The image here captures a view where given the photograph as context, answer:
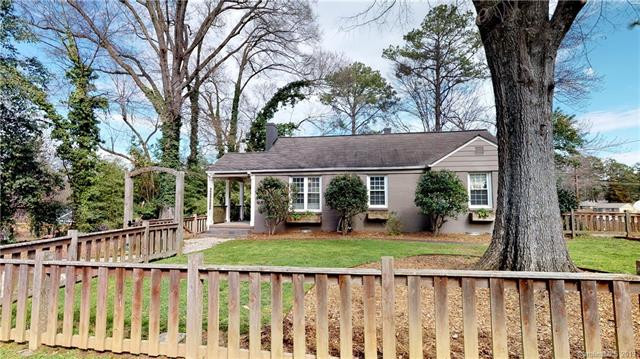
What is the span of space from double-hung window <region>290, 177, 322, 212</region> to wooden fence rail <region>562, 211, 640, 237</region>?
1000cm

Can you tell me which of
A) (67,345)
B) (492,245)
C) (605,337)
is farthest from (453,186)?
(67,345)

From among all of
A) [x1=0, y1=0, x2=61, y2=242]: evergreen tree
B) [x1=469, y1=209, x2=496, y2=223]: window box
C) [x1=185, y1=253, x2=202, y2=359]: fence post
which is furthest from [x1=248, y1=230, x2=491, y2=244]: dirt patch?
[x1=185, y1=253, x2=202, y2=359]: fence post

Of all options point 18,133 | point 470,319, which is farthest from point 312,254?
point 18,133

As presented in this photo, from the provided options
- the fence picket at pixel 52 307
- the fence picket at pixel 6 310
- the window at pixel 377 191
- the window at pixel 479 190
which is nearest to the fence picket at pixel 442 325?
the fence picket at pixel 52 307

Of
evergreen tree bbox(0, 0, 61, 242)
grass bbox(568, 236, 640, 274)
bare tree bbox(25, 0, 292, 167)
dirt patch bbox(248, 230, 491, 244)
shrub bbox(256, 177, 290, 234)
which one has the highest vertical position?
bare tree bbox(25, 0, 292, 167)

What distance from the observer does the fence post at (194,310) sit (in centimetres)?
275

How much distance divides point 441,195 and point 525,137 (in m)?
7.86

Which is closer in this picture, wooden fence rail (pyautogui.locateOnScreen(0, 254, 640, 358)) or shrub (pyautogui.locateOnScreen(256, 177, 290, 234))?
wooden fence rail (pyautogui.locateOnScreen(0, 254, 640, 358))

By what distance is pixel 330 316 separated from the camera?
3752 millimetres

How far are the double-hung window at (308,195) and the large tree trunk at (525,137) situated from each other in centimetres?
1000

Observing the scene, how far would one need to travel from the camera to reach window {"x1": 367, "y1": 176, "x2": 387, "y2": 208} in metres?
14.0

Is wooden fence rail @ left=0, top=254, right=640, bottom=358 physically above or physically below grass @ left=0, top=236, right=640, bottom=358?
above

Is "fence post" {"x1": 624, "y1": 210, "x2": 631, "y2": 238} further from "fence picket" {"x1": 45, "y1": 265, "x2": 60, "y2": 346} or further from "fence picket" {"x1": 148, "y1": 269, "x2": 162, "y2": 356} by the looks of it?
"fence picket" {"x1": 45, "y1": 265, "x2": 60, "y2": 346}

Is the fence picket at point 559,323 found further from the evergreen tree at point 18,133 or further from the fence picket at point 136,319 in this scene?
the evergreen tree at point 18,133
